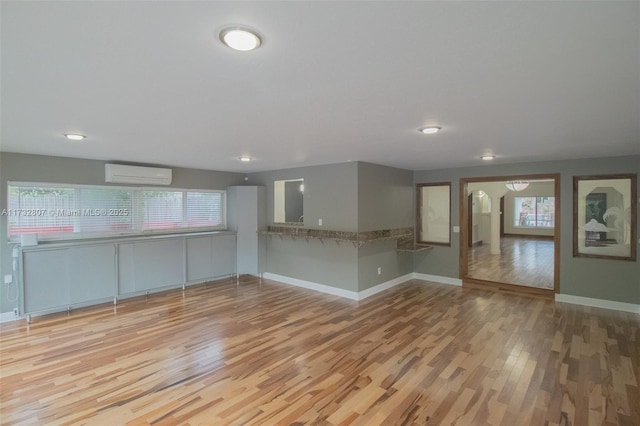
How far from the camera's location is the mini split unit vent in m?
5.05

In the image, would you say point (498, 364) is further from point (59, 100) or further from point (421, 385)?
point (59, 100)

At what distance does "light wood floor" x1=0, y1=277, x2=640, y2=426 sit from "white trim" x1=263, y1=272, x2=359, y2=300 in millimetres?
342

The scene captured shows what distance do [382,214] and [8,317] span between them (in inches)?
227

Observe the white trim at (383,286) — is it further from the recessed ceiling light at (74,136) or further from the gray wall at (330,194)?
the recessed ceiling light at (74,136)

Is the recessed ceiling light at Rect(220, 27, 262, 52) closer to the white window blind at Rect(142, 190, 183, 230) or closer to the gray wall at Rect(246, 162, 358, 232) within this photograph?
the gray wall at Rect(246, 162, 358, 232)

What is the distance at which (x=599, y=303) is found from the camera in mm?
4785

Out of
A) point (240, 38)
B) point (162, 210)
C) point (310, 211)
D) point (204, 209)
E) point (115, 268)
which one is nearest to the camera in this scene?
point (240, 38)

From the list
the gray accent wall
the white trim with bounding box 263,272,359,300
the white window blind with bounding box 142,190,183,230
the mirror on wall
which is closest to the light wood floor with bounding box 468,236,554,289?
the gray accent wall

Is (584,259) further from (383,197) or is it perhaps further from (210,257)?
(210,257)

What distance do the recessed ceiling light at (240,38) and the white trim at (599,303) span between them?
5.97 metres

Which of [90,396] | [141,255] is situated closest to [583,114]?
[90,396]

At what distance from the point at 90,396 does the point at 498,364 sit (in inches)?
144

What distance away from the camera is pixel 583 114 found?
2.51 m

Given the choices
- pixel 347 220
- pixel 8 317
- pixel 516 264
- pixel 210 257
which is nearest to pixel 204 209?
pixel 210 257
